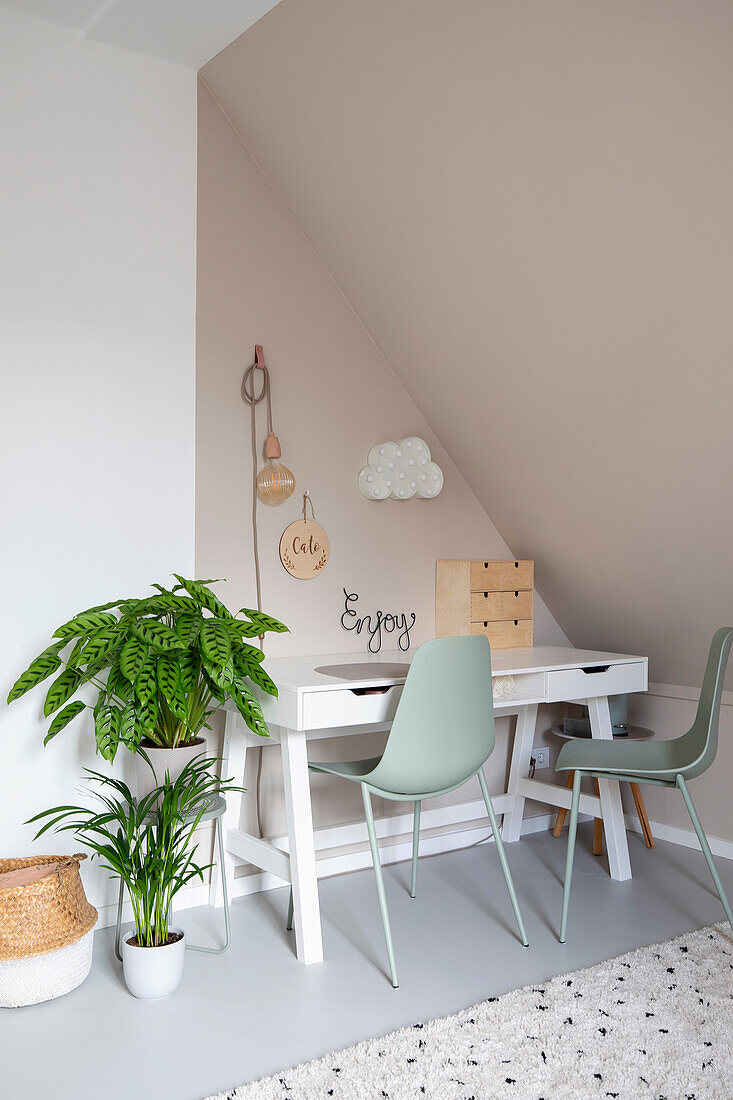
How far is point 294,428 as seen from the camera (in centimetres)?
305

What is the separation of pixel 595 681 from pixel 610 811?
18.5 inches

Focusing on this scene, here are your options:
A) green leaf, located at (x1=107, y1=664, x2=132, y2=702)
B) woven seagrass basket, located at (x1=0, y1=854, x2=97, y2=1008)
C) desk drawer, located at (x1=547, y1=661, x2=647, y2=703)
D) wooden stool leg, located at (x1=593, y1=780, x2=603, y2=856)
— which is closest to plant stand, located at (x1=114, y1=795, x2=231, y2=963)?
woven seagrass basket, located at (x1=0, y1=854, x2=97, y2=1008)

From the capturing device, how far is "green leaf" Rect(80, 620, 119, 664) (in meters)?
2.26

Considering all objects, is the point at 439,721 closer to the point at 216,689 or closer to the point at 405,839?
the point at 216,689

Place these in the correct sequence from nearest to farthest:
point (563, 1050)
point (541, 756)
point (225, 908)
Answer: point (563, 1050)
point (225, 908)
point (541, 756)

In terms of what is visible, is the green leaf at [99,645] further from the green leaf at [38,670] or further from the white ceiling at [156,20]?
the white ceiling at [156,20]

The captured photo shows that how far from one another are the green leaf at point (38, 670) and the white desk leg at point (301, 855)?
25.5 inches

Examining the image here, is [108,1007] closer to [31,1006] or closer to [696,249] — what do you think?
[31,1006]

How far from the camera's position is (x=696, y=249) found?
2.17 metres

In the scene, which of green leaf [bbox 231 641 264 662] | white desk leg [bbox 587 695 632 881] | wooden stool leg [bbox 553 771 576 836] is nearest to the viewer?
green leaf [bbox 231 641 264 662]

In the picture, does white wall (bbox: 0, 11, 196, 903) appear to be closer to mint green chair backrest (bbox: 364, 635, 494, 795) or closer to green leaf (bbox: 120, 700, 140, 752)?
green leaf (bbox: 120, 700, 140, 752)

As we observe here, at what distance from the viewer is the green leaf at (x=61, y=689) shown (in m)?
2.30

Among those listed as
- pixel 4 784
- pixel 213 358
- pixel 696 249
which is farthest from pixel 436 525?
pixel 4 784

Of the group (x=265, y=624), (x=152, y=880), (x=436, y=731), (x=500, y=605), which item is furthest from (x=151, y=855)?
(x=500, y=605)
